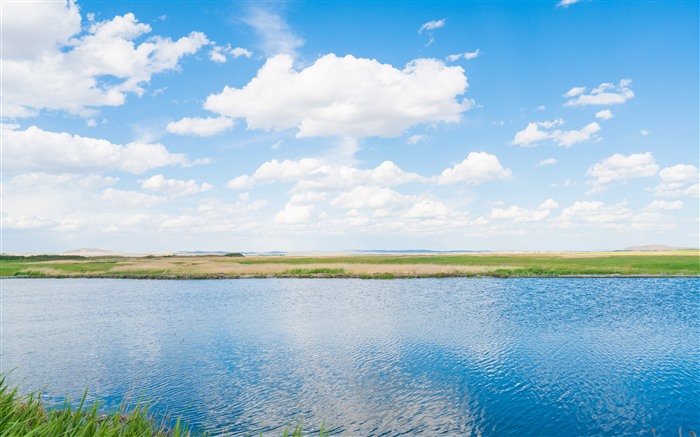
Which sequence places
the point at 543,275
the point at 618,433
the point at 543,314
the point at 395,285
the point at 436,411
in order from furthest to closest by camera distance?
1. the point at 543,275
2. the point at 395,285
3. the point at 543,314
4. the point at 436,411
5. the point at 618,433

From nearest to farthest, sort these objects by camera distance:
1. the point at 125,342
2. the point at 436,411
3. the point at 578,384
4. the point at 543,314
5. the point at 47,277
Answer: the point at 436,411 < the point at 578,384 < the point at 125,342 < the point at 543,314 < the point at 47,277

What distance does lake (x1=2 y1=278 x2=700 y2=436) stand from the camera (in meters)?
17.5

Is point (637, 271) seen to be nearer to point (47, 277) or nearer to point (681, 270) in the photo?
point (681, 270)

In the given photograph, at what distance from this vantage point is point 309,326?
119 feet

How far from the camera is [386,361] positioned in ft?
82.8

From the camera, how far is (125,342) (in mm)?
31344

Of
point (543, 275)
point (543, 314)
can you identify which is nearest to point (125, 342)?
point (543, 314)

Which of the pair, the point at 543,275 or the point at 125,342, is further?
the point at 543,275

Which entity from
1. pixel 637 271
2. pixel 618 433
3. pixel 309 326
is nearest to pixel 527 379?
pixel 618 433

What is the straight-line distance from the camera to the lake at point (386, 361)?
1755 centimetres

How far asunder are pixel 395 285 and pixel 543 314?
29573 millimetres

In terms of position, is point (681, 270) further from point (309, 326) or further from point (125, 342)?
point (125, 342)

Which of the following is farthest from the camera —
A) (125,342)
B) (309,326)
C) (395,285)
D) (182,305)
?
(395,285)

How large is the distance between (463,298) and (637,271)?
157ft
